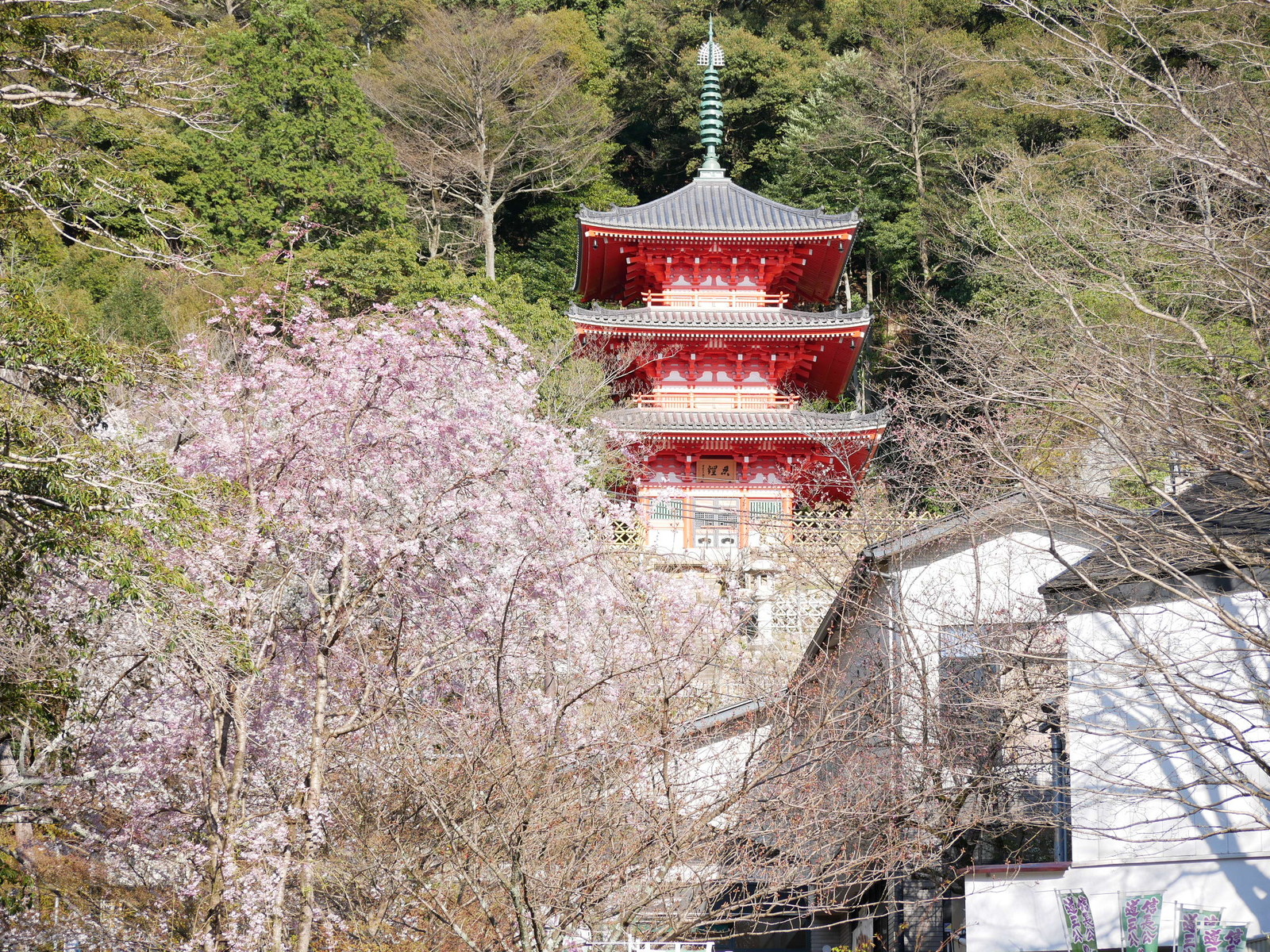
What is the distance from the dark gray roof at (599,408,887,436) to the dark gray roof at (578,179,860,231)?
342cm

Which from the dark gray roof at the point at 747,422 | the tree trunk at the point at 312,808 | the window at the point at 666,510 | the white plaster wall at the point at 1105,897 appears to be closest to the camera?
the tree trunk at the point at 312,808

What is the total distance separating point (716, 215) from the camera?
21719mm

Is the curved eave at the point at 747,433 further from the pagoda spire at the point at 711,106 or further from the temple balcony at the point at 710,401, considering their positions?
the pagoda spire at the point at 711,106

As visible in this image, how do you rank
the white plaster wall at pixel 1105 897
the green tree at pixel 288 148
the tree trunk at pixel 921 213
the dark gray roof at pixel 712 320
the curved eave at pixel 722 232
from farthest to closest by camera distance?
the tree trunk at pixel 921 213, the green tree at pixel 288 148, the curved eave at pixel 722 232, the dark gray roof at pixel 712 320, the white plaster wall at pixel 1105 897

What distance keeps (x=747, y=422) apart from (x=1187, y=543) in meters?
12.5

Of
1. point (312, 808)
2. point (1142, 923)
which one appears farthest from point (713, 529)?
point (312, 808)

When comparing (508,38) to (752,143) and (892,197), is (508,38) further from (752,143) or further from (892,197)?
(892,197)

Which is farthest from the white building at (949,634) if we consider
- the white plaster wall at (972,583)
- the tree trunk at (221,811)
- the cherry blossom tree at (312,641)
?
the tree trunk at (221,811)

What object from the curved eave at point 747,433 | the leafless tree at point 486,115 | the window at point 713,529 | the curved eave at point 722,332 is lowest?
the window at point 713,529

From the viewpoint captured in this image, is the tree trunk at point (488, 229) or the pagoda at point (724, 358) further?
the tree trunk at point (488, 229)

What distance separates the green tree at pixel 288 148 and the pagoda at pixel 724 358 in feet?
25.0

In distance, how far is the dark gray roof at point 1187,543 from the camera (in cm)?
699

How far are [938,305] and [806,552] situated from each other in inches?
400

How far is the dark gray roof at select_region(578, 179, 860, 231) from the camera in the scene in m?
20.9
